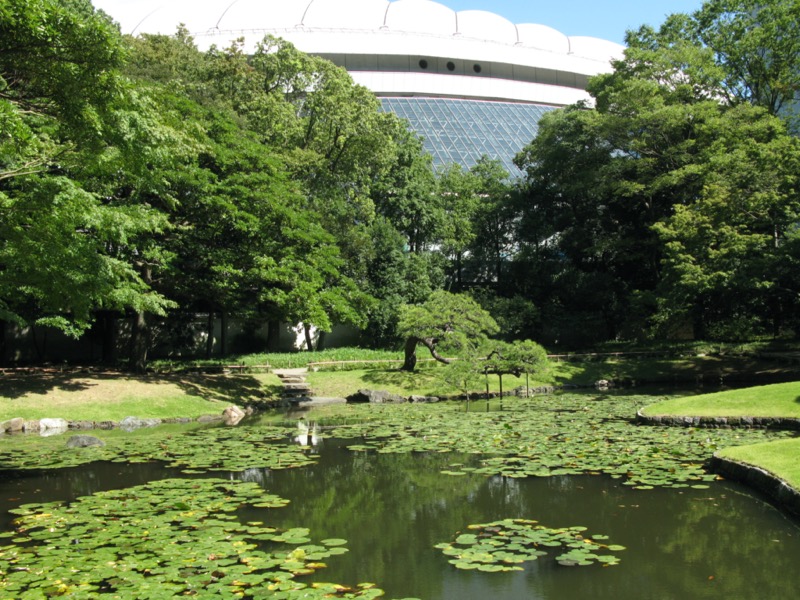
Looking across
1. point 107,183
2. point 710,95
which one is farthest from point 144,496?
point 710,95

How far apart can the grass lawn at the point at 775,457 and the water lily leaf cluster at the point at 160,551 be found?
579cm

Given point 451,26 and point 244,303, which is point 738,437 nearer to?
point 244,303

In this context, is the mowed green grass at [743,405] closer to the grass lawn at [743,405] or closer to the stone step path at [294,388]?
the grass lawn at [743,405]

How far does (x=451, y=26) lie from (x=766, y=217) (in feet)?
140

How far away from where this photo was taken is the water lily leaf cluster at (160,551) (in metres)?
5.67

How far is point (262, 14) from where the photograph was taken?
197ft

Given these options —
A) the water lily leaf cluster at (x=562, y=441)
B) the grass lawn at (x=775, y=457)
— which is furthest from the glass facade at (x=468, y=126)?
the grass lawn at (x=775, y=457)

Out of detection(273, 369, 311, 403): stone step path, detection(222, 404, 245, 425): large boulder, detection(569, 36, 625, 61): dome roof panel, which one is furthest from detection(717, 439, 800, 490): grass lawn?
detection(569, 36, 625, 61): dome roof panel

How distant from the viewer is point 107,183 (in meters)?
19.2

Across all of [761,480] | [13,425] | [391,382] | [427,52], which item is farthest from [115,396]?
[427,52]

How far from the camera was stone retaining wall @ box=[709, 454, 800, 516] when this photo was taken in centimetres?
805

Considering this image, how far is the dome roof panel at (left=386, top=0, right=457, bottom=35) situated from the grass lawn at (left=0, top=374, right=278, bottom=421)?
4608 cm

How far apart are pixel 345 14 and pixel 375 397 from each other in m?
46.6

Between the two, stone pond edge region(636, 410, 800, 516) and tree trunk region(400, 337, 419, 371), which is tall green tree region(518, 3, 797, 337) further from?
stone pond edge region(636, 410, 800, 516)
